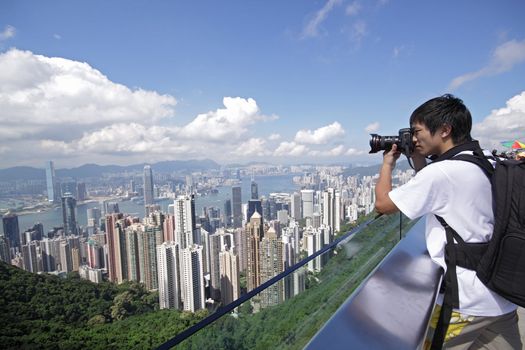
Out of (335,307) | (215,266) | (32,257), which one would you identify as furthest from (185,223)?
(335,307)

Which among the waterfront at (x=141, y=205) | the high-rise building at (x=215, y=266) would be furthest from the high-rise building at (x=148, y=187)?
the high-rise building at (x=215, y=266)

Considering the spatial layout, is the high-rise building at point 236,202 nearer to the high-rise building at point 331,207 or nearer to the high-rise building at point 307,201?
the high-rise building at point 307,201

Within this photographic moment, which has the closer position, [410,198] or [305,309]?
[410,198]

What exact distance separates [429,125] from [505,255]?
0.39 metres

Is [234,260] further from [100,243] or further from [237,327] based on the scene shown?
[237,327]

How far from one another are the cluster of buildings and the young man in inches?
237

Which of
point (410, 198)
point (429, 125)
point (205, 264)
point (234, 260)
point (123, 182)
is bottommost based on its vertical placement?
point (205, 264)

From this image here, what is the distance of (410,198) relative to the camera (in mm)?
763

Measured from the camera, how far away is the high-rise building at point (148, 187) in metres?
23.6

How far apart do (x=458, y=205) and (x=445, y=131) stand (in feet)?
0.78

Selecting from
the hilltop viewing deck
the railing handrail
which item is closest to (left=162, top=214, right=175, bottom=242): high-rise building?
the railing handrail

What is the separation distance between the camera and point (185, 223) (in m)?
16.5

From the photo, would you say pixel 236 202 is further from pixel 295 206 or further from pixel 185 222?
pixel 185 222

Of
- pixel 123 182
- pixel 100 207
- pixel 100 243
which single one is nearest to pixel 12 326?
pixel 100 243
